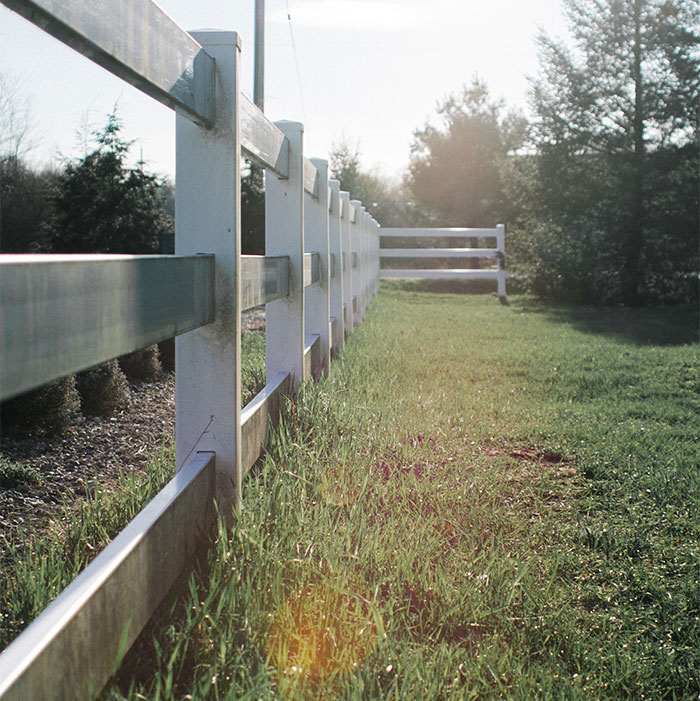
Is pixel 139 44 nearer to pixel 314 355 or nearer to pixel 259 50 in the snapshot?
pixel 314 355

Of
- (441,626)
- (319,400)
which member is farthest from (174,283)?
(319,400)

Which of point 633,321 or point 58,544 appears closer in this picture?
point 58,544

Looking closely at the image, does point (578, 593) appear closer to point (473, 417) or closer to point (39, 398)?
point (473, 417)

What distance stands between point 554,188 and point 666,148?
2090 mm

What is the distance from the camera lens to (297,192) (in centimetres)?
364

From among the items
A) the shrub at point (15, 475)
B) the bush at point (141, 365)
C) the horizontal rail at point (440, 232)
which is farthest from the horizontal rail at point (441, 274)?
the shrub at point (15, 475)

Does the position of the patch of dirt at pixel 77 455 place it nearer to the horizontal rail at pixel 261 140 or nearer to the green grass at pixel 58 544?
the green grass at pixel 58 544

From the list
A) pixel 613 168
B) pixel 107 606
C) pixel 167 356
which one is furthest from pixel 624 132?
pixel 107 606

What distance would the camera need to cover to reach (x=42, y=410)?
3.83m

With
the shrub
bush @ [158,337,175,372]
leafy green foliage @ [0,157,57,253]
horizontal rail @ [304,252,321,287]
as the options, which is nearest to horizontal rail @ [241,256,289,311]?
horizontal rail @ [304,252,321,287]

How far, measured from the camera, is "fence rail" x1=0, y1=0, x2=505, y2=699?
1096 mm

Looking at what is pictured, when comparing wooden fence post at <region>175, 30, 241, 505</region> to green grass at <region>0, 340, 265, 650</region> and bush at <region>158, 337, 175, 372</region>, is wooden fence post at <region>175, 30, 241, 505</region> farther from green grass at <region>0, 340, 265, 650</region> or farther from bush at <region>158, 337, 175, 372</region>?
bush at <region>158, 337, 175, 372</region>

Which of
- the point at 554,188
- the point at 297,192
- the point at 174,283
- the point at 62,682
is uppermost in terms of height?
the point at 554,188

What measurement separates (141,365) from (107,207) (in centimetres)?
586
